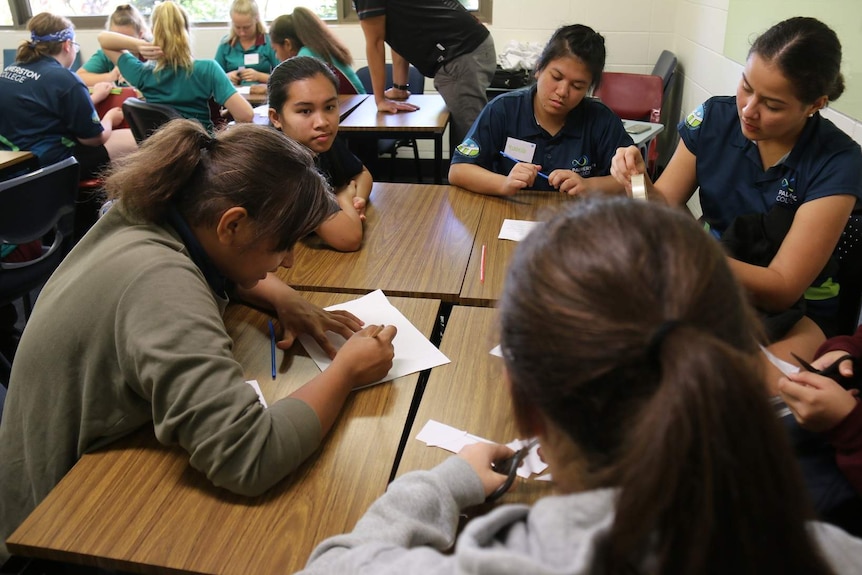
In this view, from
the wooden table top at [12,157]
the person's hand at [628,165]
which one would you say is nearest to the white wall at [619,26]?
the person's hand at [628,165]

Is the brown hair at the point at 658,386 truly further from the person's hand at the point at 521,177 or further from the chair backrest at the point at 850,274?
the person's hand at the point at 521,177

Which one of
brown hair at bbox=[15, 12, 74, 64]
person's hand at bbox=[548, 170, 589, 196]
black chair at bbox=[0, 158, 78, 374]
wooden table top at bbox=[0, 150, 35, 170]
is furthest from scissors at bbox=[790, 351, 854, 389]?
brown hair at bbox=[15, 12, 74, 64]

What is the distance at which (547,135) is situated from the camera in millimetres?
2191

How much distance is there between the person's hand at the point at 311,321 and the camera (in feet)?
4.17

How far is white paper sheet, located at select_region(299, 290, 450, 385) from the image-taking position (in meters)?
1.18

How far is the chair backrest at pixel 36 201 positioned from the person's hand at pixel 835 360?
7.60ft

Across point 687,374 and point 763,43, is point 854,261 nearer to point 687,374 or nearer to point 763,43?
point 763,43

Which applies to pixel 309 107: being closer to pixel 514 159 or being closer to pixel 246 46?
pixel 514 159

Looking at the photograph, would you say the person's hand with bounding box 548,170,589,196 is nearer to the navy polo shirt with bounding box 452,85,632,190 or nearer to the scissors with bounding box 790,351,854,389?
the navy polo shirt with bounding box 452,85,632,190

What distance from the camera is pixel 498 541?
53cm

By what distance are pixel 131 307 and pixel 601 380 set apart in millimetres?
715

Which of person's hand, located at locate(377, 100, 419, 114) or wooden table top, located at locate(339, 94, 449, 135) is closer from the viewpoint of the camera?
wooden table top, located at locate(339, 94, 449, 135)

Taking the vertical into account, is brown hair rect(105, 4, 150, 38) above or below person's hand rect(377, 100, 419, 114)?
above

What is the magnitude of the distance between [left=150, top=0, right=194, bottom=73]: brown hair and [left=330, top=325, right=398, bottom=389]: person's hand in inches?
111
